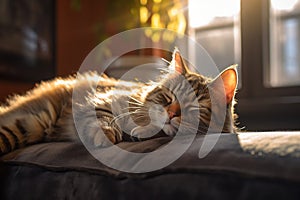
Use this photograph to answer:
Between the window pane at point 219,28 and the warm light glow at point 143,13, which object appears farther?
the warm light glow at point 143,13

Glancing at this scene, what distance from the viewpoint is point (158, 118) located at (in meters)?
1.02

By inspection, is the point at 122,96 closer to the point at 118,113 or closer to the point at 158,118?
the point at 118,113

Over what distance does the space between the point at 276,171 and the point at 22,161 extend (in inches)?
21.9

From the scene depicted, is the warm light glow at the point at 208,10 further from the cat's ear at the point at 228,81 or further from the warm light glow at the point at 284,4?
the cat's ear at the point at 228,81

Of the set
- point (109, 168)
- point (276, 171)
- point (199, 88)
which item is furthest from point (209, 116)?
point (276, 171)

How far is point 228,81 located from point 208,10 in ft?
5.21

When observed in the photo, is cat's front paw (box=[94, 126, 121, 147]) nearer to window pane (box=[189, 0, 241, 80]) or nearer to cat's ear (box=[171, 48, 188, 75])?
cat's ear (box=[171, 48, 188, 75])

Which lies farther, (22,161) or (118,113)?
(118,113)

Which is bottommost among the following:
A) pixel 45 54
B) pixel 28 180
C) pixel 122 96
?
pixel 28 180

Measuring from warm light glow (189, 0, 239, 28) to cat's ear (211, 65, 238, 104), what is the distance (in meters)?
1.46

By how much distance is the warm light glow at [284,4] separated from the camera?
7.32 feet

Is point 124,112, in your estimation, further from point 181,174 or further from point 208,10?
point 208,10

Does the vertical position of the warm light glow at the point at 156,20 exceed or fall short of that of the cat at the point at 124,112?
it exceeds it

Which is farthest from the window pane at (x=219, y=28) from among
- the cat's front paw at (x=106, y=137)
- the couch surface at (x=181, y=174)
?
the couch surface at (x=181, y=174)
